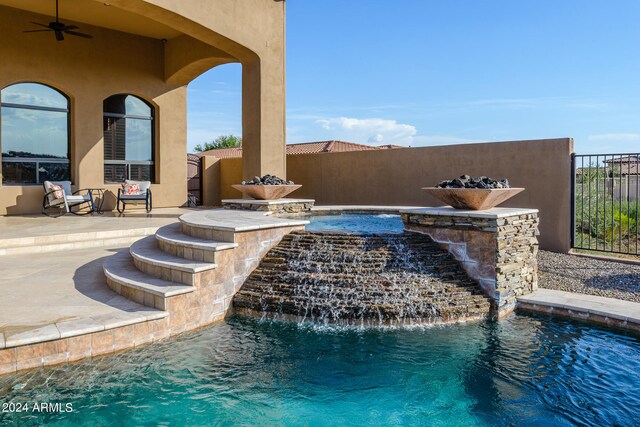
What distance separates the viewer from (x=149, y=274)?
538cm

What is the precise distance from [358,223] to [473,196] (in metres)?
2.28

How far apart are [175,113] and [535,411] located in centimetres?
1225

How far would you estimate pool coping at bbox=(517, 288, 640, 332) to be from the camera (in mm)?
4898

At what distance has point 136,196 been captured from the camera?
10953 mm

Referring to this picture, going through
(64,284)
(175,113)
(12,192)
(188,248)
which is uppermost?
(175,113)

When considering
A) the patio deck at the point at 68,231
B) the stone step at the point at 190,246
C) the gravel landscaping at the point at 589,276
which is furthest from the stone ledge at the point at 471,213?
the patio deck at the point at 68,231

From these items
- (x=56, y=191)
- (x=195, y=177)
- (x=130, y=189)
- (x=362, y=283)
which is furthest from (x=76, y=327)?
(x=195, y=177)

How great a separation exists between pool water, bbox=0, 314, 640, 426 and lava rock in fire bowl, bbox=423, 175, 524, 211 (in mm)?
1819

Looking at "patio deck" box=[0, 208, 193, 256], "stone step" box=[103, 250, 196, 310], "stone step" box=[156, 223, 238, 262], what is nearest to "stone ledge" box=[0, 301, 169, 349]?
"stone step" box=[103, 250, 196, 310]

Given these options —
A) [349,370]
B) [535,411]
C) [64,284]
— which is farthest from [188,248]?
[535,411]

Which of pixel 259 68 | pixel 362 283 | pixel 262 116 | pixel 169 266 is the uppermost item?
pixel 259 68

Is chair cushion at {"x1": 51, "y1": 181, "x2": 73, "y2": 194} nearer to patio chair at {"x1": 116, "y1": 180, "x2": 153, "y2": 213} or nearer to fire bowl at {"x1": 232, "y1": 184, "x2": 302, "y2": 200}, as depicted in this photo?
patio chair at {"x1": 116, "y1": 180, "x2": 153, "y2": 213}

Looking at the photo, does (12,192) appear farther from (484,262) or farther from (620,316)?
(620,316)

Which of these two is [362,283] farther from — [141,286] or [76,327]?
A: [76,327]
